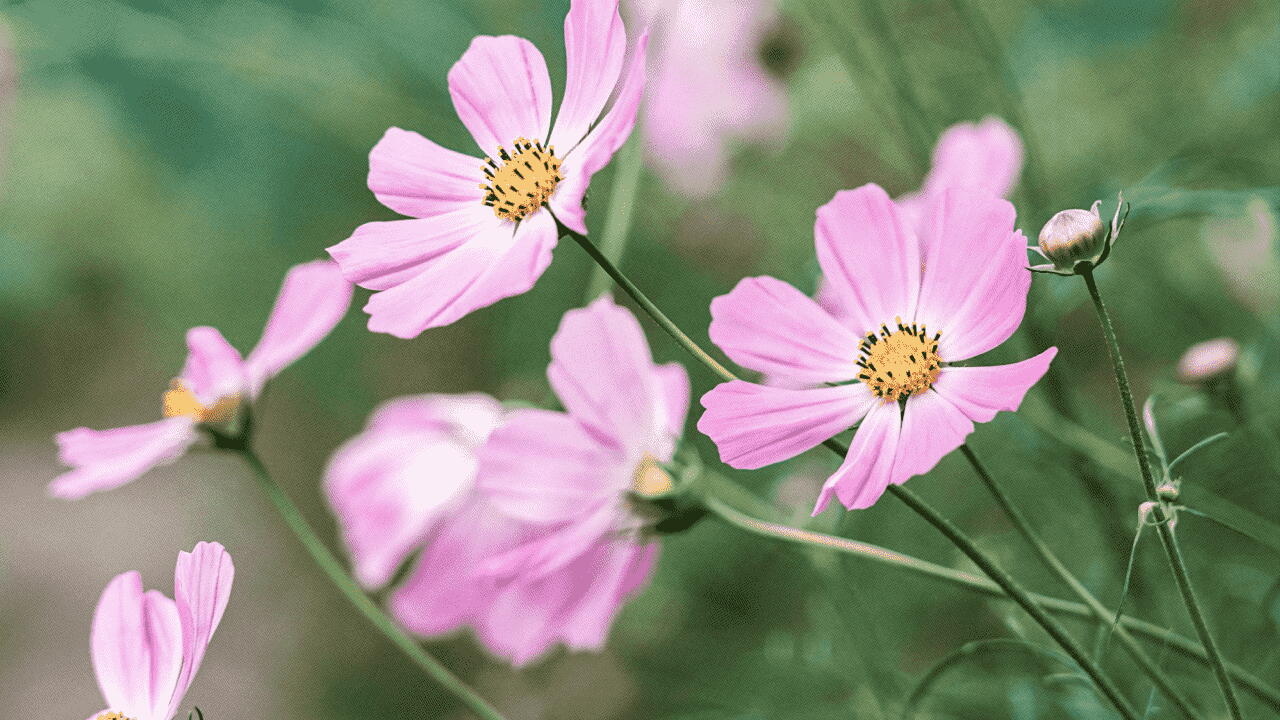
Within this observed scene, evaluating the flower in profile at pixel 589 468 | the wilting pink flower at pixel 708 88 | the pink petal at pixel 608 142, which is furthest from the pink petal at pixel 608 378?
the wilting pink flower at pixel 708 88

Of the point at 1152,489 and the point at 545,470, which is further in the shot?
the point at 545,470

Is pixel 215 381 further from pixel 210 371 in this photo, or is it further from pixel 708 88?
pixel 708 88

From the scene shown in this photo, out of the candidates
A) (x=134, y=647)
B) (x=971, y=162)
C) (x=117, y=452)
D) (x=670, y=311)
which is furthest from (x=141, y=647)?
(x=670, y=311)

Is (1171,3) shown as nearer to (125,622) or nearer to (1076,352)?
(1076,352)

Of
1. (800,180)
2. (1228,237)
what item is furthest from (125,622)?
(800,180)

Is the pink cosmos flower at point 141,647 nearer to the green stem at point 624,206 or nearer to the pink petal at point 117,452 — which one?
the pink petal at point 117,452

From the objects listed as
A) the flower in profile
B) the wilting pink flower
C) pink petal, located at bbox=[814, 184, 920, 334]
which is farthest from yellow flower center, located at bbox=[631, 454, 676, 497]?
the wilting pink flower
